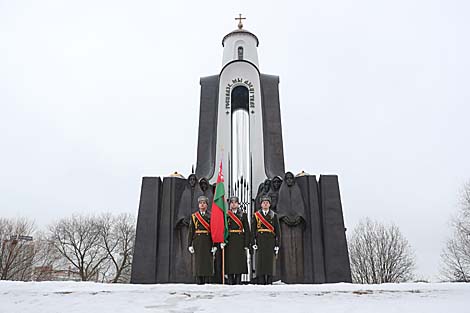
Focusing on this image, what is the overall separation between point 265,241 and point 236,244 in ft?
1.57

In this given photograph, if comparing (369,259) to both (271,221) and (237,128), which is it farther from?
(271,221)

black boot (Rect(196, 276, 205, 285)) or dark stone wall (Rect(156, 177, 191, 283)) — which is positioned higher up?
dark stone wall (Rect(156, 177, 191, 283))

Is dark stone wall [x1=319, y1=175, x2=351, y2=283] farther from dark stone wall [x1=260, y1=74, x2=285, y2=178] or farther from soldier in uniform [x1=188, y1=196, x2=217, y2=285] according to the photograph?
soldier in uniform [x1=188, y1=196, x2=217, y2=285]

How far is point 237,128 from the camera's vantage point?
45.7 feet

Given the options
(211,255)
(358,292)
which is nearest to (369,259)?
(211,255)

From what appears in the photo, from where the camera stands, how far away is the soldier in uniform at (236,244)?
6.66m

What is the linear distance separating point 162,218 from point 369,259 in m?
17.4

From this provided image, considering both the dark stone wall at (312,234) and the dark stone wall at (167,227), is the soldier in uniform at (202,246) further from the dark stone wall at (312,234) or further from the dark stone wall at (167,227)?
the dark stone wall at (312,234)

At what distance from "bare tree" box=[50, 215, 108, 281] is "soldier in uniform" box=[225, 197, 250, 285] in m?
20.9

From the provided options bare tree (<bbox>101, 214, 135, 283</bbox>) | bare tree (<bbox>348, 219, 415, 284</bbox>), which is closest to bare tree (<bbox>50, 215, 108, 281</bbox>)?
bare tree (<bbox>101, 214, 135, 283</bbox>)

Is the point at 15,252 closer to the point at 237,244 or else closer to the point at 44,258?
the point at 44,258

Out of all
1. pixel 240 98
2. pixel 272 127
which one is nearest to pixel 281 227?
pixel 272 127

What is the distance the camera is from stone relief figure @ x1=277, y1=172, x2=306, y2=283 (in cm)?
878

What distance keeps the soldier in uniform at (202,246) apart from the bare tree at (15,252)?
55.8ft
